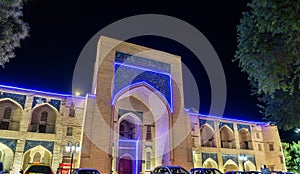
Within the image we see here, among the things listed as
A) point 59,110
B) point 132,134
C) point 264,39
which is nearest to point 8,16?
point 264,39

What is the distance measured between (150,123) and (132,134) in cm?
187

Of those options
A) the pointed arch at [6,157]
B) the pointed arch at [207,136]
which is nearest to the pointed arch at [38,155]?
the pointed arch at [6,157]

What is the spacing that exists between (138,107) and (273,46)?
14031 millimetres

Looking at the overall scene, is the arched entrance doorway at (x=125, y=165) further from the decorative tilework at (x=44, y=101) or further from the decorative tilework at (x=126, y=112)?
the decorative tilework at (x=44, y=101)

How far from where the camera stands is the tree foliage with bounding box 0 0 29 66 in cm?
776

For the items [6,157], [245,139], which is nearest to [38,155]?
[6,157]

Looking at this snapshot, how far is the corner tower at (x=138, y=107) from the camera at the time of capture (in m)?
17.3

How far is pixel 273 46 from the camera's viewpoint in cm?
816

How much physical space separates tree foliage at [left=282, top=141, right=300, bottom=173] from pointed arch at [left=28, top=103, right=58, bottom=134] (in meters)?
23.4

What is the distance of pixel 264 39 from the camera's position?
8.35m

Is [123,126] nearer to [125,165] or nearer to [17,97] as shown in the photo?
[125,165]

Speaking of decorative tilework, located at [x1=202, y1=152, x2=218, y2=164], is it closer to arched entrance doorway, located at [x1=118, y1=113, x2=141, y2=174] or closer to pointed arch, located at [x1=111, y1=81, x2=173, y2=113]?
pointed arch, located at [x1=111, y1=81, x2=173, y2=113]

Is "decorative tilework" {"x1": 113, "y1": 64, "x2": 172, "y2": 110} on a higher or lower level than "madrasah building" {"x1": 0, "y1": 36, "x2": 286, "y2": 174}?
higher

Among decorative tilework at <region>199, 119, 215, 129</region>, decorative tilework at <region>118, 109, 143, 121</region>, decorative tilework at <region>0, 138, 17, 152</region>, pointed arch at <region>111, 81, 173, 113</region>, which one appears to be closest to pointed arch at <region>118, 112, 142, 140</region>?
decorative tilework at <region>118, 109, 143, 121</region>
